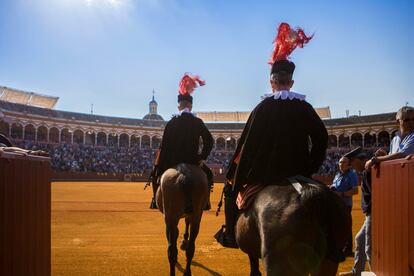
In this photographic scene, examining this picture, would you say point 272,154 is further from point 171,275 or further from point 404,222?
point 171,275

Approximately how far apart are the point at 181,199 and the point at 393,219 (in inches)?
111

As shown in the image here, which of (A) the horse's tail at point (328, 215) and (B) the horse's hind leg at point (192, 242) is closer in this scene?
(A) the horse's tail at point (328, 215)

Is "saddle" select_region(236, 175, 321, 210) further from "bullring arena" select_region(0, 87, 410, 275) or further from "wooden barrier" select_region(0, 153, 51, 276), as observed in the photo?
"bullring arena" select_region(0, 87, 410, 275)

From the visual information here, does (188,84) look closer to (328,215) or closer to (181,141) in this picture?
(181,141)

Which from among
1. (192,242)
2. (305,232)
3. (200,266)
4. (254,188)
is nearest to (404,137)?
(254,188)

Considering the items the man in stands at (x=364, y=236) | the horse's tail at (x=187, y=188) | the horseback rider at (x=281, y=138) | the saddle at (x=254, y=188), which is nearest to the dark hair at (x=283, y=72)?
the horseback rider at (x=281, y=138)

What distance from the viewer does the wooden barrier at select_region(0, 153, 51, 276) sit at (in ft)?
10.1

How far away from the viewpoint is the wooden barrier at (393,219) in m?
3.16

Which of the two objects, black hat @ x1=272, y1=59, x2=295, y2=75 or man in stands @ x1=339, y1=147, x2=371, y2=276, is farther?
man in stands @ x1=339, y1=147, x2=371, y2=276

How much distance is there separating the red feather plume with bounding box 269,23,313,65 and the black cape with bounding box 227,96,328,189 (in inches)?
20.5

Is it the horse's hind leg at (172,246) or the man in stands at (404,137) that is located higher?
the man in stands at (404,137)

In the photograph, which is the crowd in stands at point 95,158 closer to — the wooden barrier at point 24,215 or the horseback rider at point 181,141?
the horseback rider at point 181,141

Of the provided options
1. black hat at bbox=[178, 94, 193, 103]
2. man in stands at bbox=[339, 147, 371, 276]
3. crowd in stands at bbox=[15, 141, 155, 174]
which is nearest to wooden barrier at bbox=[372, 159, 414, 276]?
man in stands at bbox=[339, 147, 371, 276]

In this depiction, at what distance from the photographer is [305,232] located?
2422mm
